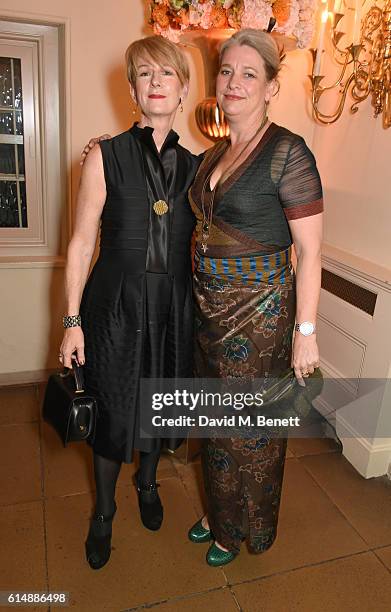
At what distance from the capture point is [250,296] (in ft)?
4.57

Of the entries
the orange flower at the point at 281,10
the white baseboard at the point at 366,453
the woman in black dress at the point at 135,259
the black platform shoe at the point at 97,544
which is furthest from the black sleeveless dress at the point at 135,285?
the white baseboard at the point at 366,453

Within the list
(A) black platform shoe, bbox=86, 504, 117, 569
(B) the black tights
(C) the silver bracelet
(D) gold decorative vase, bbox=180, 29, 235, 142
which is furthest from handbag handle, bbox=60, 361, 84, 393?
(D) gold decorative vase, bbox=180, 29, 235, 142

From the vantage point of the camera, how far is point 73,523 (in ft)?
5.96

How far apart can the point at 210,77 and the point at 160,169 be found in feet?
2.17

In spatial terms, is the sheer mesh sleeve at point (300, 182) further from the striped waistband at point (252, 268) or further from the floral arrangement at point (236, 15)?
the floral arrangement at point (236, 15)

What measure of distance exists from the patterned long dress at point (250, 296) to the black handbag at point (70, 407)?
1.23ft

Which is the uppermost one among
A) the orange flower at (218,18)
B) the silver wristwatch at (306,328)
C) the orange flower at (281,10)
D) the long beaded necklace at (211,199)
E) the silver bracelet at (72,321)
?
the orange flower at (281,10)

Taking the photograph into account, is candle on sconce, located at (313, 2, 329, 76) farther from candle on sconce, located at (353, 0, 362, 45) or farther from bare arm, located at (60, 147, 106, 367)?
bare arm, located at (60, 147, 106, 367)

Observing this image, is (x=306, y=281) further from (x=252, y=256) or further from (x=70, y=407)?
(x=70, y=407)

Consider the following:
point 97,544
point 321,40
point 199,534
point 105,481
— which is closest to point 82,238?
point 105,481

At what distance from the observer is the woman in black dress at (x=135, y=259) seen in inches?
54.7

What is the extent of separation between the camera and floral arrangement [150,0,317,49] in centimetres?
160

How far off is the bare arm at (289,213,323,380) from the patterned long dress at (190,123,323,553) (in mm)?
38

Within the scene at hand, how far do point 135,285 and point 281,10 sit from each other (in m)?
1.07
